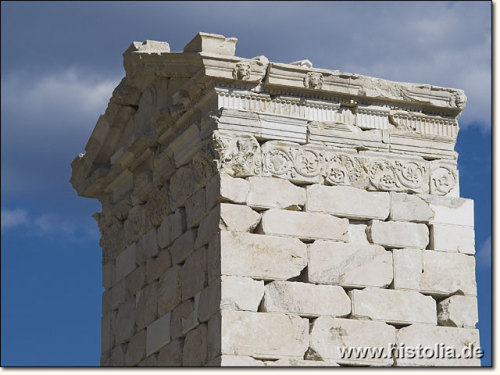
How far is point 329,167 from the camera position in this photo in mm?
14812

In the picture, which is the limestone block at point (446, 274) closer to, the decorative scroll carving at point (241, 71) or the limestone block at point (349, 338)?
the limestone block at point (349, 338)

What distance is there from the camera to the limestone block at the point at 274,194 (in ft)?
46.9

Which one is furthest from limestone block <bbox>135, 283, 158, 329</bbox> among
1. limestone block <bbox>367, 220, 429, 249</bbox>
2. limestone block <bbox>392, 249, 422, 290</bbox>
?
limestone block <bbox>392, 249, 422, 290</bbox>

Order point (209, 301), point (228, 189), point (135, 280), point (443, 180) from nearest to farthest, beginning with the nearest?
point (209, 301) → point (228, 189) → point (443, 180) → point (135, 280)

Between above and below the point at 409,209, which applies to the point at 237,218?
below

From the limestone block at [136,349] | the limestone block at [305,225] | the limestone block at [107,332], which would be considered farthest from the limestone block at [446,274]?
the limestone block at [107,332]

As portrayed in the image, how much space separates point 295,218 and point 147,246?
2528mm

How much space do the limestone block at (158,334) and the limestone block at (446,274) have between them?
298 centimetres

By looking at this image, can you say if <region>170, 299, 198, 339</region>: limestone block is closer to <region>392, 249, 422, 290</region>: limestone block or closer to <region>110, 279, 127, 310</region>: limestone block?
<region>110, 279, 127, 310</region>: limestone block

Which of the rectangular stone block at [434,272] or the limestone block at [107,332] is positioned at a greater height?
the rectangular stone block at [434,272]

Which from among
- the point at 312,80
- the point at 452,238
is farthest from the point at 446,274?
the point at 312,80

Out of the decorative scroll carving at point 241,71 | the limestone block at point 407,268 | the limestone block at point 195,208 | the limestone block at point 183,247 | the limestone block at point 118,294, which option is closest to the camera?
the decorative scroll carving at point 241,71

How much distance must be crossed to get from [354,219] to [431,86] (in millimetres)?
2032

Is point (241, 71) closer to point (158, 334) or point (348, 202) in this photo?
point (348, 202)
